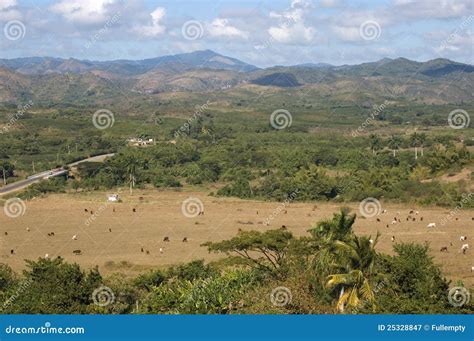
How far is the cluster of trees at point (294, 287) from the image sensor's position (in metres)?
15.0

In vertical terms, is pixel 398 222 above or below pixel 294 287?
below

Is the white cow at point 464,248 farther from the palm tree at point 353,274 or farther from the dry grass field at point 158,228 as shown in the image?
the palm tree at point 353,274

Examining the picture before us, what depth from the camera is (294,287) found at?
52.3ft

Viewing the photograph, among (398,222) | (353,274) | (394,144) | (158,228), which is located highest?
(353,274)

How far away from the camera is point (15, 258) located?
32781 millimetres

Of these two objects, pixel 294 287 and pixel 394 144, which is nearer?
pixel 294 287

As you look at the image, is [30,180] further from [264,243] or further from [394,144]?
[394,144]

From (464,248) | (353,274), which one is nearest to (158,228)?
(464,248)

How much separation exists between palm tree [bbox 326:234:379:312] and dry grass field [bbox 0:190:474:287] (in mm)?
11746

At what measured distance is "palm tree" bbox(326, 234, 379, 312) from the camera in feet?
51.2

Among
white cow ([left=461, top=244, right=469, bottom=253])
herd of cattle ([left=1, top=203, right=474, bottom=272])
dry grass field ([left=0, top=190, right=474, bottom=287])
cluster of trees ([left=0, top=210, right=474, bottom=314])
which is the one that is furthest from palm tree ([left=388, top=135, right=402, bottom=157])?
cluster of trees ([left=0, top=210, right=474, bottom=314])

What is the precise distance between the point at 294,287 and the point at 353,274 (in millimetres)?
1527

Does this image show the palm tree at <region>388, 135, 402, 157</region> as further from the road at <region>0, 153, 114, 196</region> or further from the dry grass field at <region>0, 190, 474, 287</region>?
the road at <region>0, 153, 114, 196</region>

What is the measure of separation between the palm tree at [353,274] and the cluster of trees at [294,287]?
3 centimetres
